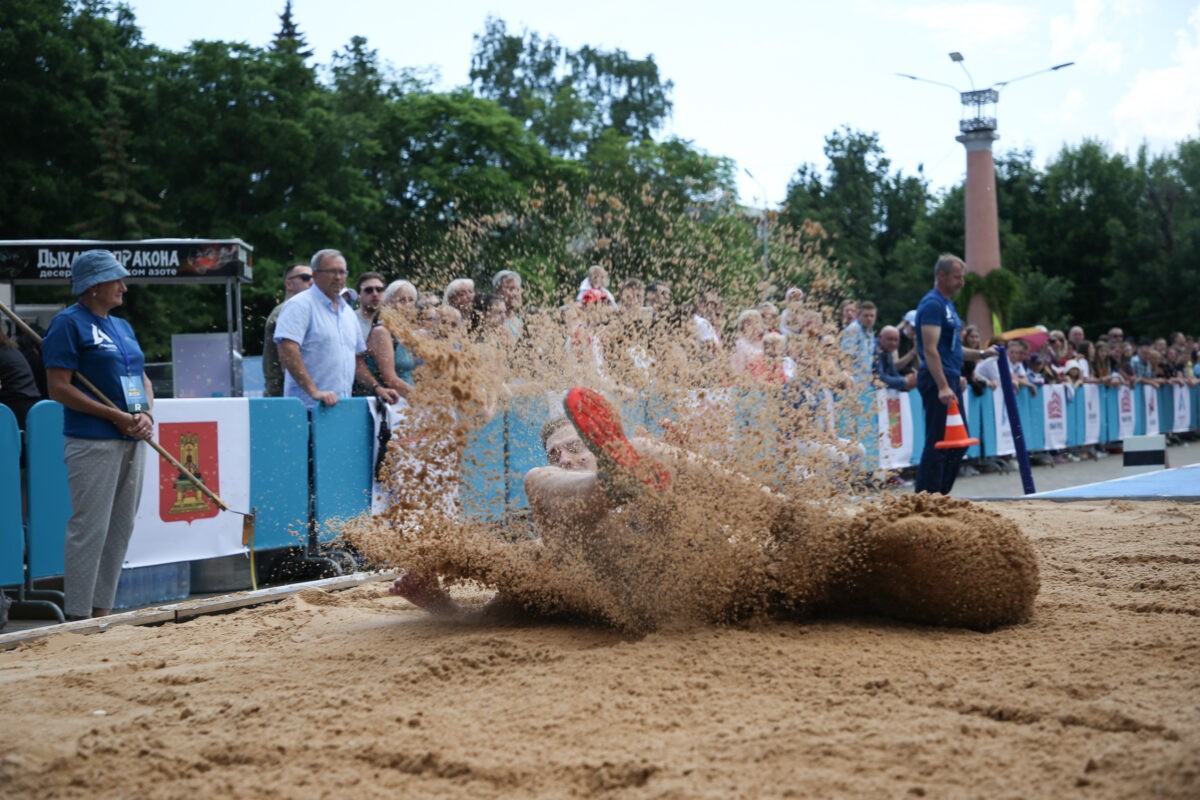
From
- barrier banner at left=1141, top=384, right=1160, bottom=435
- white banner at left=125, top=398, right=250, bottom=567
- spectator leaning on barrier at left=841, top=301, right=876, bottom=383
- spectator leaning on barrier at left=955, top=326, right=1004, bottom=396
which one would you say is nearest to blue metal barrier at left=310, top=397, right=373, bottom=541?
white banner at left=125, top=398, right=250, bottom=567

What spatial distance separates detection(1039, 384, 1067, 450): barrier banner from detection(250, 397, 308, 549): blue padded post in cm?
1371

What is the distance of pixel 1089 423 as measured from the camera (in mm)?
20219

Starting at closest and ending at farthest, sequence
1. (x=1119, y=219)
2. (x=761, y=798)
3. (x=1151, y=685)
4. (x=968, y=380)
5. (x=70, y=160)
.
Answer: (x=761, y=798), (x=1151, y=685), (x=968, y=380), (x=70, y=160), (x=1119, y=219)

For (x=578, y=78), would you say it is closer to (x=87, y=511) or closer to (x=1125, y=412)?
(x=1125, y=412)

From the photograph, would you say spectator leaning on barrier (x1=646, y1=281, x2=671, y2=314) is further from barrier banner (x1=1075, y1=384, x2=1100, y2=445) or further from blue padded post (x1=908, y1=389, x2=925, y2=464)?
barrier banner (x1=1075, y1=384, x2=1100, y2=445)

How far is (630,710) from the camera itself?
12.1ft

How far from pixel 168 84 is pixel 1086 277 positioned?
4347cm

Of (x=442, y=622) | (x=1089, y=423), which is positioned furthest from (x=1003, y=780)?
(x=1089, y=423)

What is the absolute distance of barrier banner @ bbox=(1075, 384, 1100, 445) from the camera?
20062 mm

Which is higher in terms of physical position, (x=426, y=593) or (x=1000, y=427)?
(x=1000, y=427)

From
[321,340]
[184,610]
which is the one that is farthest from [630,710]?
[321,340]

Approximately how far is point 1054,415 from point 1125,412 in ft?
13.3

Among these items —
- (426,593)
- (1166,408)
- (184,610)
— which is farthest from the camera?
(1166,408)

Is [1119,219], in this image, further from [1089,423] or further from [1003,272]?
[1089,423]
